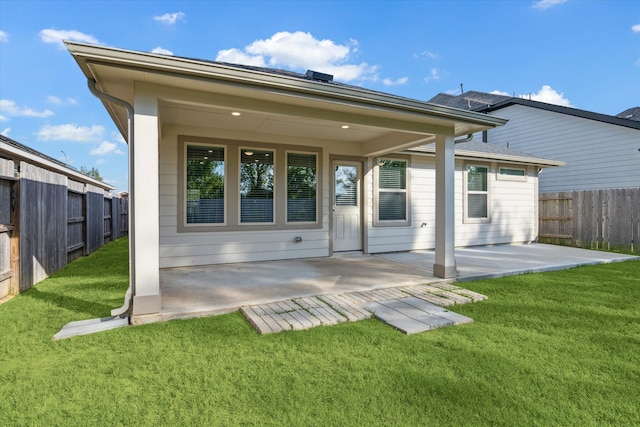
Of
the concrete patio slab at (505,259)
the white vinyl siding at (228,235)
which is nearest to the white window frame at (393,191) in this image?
the concrete patio slab at (505,259)

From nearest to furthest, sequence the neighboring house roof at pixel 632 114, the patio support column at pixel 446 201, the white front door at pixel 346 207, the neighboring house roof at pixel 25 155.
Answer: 1. the neighboring house roof at pixel 25 155
2. the patio support column at pixel 446 201
3. the white front door at pixel 346 207
4. the neighboring house roof at pixel 632 114

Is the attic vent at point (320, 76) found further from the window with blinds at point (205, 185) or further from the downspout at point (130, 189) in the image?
the downspout at point (130, 189)

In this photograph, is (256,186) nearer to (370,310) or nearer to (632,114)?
(370,310)

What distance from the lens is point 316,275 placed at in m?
5.00

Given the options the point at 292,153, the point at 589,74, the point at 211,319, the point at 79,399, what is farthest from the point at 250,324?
the point at 589,74

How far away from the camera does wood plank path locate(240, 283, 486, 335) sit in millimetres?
3021

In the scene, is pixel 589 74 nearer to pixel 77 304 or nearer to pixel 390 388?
pixel 390 388

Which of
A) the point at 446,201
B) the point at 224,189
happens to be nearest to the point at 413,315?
the point at 446,201

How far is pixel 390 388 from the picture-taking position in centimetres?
201

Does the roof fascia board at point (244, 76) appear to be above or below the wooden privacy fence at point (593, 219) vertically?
above

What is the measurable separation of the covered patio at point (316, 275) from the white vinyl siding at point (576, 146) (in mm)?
4685

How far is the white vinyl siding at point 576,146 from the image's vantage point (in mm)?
10047

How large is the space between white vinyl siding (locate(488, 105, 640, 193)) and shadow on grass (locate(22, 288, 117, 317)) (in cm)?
1345

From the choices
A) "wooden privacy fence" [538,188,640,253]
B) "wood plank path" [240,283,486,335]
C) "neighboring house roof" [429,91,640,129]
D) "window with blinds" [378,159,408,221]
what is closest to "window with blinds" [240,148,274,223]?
"window with blinds" [378,159,408,221]
